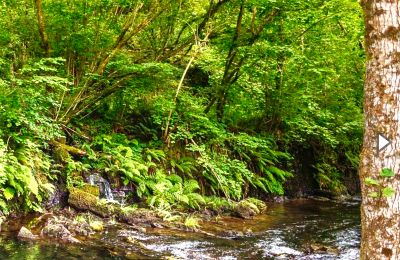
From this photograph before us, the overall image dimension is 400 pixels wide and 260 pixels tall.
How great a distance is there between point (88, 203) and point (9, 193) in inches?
79.0

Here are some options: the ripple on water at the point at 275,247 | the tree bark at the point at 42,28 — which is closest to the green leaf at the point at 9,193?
the tree bark at the point at 42,28

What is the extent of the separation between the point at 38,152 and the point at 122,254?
4011 mm

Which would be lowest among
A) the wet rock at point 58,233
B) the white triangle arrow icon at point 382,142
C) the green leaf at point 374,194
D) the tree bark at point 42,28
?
the wet rock at point 58,233

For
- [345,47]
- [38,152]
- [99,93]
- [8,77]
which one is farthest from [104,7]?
[345,47]

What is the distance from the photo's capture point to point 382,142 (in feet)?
11.1

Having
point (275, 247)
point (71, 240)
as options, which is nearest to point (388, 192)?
point (71, 240)

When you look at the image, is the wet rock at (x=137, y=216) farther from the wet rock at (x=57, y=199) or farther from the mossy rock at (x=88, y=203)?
the wet rock at (x=57, y=199)

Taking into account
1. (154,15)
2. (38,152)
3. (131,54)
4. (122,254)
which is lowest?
(122,254)

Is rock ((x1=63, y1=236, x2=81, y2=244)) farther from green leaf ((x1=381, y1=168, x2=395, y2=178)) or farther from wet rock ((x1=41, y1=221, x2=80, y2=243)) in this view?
green leaf ((x1=381, y1=168, x2=395, y2=178))

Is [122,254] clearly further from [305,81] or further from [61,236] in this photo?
[305,81]

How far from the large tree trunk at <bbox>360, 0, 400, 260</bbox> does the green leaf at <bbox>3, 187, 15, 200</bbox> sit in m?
7.04

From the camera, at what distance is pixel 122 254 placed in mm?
7703

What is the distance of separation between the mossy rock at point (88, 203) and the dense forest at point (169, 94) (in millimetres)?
463

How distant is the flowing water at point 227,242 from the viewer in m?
7.60
